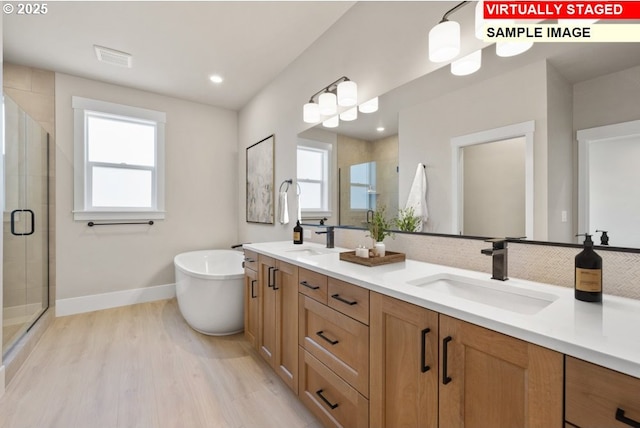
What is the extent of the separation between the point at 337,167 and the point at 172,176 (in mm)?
2559

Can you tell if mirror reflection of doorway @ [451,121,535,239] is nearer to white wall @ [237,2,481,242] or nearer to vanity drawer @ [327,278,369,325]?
white wall @ [237,2,481,242]

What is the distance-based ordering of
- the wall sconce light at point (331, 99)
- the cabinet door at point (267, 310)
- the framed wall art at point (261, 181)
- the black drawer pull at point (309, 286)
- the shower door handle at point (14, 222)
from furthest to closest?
the framed wall art at point (261, 181) < the shower door handle at point (14, 222) < the wall sconce light at point (331, 99) < the cabinet door at point (267, 310) < the black drawer pull at point (309, 286)

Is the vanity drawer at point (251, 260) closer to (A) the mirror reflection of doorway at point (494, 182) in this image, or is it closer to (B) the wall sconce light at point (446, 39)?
(A) the mirror reflection of doorway at point (494, 182)

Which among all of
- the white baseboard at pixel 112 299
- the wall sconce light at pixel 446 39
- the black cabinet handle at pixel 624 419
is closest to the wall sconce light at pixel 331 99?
the wall sconce light at pixel 446 39

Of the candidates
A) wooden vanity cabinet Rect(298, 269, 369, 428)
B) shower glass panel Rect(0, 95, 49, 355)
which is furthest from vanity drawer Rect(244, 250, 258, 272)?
shower glass panel Rect(0, 95, 49, 355)

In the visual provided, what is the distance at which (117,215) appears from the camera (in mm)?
3350

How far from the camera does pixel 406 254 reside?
171 centimetres

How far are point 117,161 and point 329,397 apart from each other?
358 cm

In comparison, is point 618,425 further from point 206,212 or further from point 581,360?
point 206,212

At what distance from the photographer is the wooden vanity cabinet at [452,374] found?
2.29 feet

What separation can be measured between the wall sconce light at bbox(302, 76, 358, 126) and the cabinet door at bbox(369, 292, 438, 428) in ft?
4.98

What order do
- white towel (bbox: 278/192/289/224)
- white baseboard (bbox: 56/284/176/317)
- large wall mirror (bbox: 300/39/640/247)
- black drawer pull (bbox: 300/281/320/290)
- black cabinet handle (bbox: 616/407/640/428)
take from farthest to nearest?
white baseboard (bbox: 56/284/176/317) → white towel (bbox: 278/192/289/224) → black drawer pull (bbox: 300/281/320/290) → large wall mirror (bbox: 300/39/640/247) → black cabinet handle (bbox: 616/407/640/428)

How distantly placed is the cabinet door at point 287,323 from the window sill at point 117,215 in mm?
2533

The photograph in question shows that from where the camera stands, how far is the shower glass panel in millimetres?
2193
